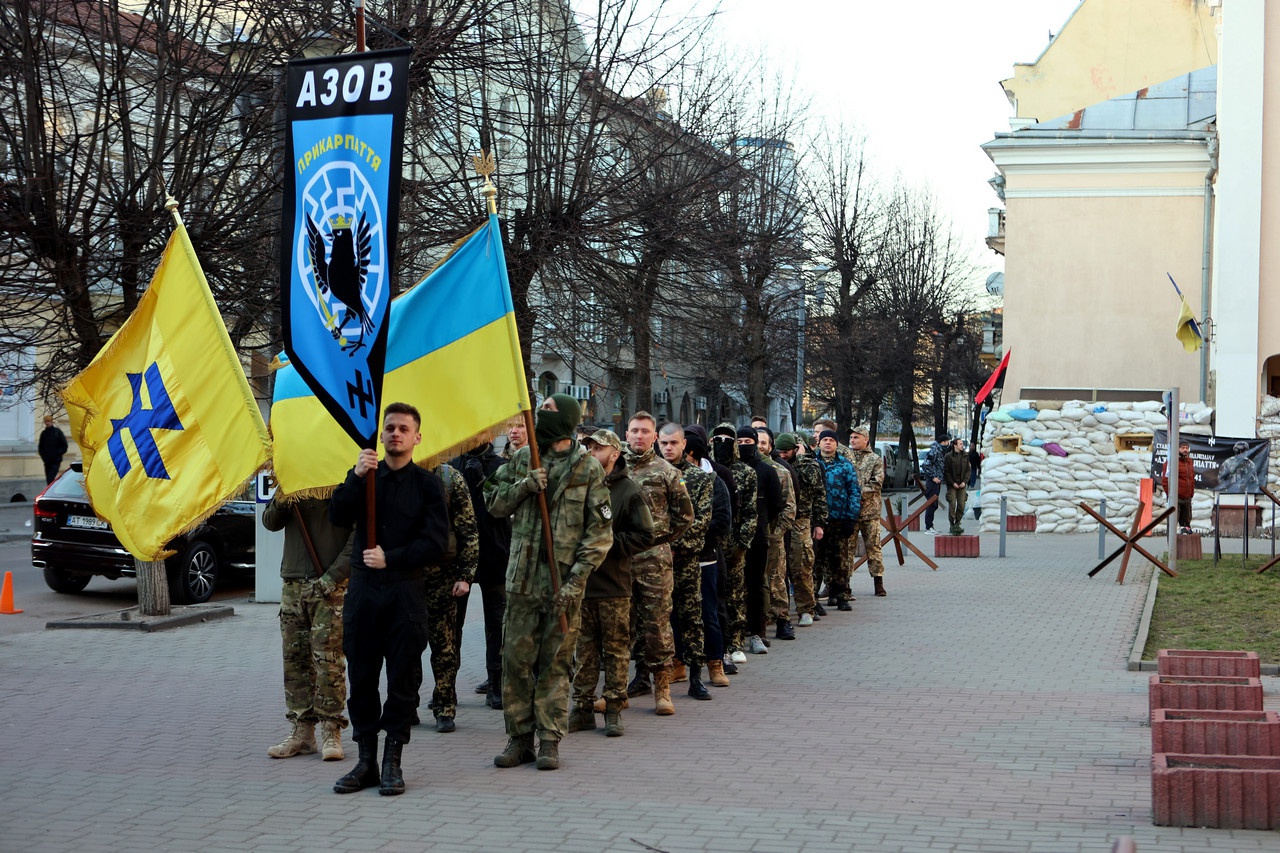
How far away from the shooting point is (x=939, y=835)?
641cm

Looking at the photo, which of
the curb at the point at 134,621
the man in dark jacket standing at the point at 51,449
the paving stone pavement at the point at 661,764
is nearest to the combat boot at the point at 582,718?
the paving stone pavement at the point at 661,764

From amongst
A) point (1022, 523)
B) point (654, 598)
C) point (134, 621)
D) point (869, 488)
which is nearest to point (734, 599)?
point (654, 598)

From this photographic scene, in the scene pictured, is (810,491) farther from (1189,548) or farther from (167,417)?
(1189,548)

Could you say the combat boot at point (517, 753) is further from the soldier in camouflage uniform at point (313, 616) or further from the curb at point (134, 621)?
the curb at point (134, 621)

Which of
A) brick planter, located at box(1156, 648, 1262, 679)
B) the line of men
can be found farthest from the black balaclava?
brick planter, located at box(1156, 648, 1262, 679)

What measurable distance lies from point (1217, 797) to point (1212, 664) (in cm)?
270

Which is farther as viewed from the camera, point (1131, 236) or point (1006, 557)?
point (1131, 236)

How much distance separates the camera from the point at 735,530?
11266 mm

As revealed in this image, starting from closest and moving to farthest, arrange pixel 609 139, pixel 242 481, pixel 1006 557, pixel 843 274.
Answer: pixel 242 481, pixel 609 139, pixel 1006 557, pixel 843 274

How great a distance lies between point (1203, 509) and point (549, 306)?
13.2 meters

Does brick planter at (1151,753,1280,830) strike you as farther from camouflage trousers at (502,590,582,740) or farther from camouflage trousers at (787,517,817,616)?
camouflage trousers at (787,517,817,616)

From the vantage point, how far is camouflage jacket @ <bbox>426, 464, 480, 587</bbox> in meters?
8.62

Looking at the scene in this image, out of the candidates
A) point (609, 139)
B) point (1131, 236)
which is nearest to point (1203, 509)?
point (1131, 236)

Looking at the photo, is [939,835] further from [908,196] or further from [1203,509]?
[908,196]
